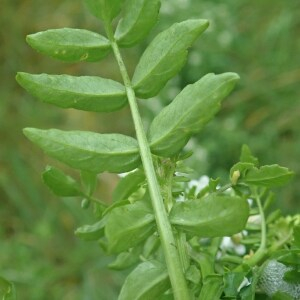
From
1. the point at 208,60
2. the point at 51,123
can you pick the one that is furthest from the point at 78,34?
the point at 51,123

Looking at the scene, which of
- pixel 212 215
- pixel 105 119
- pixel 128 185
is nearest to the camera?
pixel 212 215

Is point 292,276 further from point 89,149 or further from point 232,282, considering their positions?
point 89,149

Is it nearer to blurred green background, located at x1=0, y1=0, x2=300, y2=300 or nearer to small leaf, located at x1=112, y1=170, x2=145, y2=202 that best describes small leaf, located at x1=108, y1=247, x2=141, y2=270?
small leaf, located at x1=112, y1=170, x2=145, y2=202

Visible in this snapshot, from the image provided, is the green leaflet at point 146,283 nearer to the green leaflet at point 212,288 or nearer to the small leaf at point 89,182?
the green leaflet at point 212,288

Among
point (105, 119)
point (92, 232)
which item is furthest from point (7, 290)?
point (105, 119)

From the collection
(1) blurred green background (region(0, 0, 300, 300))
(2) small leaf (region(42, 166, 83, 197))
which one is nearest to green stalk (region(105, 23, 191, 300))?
(2) small leaf (region(42, 166, 83, 197))

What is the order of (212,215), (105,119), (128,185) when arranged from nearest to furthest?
1. (212,215)
2. (128,185)
3. (105,119)

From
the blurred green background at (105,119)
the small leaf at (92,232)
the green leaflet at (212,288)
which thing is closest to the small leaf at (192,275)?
the green leaflet at (212,288)
